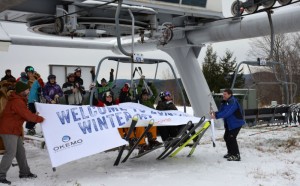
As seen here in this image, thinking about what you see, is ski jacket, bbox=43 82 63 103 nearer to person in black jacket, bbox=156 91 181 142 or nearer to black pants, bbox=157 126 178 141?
person in black jacket, bbox=156 91 181 142

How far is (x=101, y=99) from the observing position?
33.1 ft

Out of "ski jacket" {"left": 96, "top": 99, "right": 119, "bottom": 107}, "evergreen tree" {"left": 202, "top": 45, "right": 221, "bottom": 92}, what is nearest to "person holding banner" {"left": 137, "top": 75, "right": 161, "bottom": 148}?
"ski jacket" {"left": 96, "top": 99, "right": 119, "bottom": 107}

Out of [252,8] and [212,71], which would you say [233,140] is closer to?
[252,8]

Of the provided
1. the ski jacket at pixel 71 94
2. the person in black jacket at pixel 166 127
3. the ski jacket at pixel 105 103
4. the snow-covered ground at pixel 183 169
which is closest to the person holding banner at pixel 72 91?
the ski jacket at pixel 71 94

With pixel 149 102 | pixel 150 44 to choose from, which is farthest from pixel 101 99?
pixel 150 44

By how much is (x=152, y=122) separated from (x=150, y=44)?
10.1m

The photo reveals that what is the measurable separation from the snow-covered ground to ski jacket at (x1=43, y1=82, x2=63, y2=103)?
1.34 meters

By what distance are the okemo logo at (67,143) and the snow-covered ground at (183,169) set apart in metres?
0.53

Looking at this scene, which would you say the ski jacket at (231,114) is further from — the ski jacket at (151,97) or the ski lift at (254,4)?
the ski lift at (254,4)

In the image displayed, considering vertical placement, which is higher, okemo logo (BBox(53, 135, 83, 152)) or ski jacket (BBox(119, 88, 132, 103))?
ski jacket (BBox(119, 88, 132, 103))

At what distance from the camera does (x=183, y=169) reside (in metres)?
7.71

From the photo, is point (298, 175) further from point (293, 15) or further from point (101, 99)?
point (293, 15)

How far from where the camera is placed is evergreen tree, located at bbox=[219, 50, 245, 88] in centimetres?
3684

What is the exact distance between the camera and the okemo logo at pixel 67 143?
23.1ft
